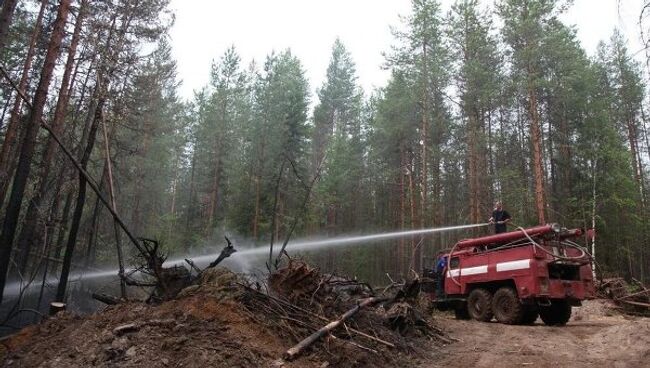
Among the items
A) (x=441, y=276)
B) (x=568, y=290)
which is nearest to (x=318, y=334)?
(x=568, y=290)

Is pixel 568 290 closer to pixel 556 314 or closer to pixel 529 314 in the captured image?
pixel 529 314

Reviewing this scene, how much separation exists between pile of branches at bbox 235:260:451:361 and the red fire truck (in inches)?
115

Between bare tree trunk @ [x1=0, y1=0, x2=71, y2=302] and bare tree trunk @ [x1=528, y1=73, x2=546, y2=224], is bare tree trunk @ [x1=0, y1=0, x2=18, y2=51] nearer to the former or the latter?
bare tree trunk @ [x1=0, y1=0, x2=71, y2=302]

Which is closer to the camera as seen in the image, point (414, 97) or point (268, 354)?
point (268, 354)

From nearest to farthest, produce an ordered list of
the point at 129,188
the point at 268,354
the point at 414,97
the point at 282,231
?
the point at 268,354
the point at 414,97
the point at 282,231
the point at 129,188

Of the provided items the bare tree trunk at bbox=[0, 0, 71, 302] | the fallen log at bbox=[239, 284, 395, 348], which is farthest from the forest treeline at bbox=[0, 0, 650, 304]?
the fallen log at bbox=[239, 284, 395, 348]

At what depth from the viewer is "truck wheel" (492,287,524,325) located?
11.4 meters

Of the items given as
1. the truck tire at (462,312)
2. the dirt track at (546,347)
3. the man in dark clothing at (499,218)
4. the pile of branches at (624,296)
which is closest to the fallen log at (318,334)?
A: the dirt track at (546,347)

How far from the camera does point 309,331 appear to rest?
22.8ft

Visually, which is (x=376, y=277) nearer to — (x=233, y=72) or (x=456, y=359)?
(x=233, y=72)

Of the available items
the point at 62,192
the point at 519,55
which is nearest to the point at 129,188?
the point at 62,192

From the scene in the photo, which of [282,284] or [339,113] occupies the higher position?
[339,113]

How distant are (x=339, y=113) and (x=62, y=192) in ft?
106

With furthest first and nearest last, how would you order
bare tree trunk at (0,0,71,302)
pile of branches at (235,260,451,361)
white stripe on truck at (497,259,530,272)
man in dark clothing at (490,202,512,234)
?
1. man in dark clothing at (490,202,512,234)
2. white stripe on truck at (497,259,530,272)
3. bare tree trunk at (0,0,71,302)
4. pile of branches at (235,260,451,361)
